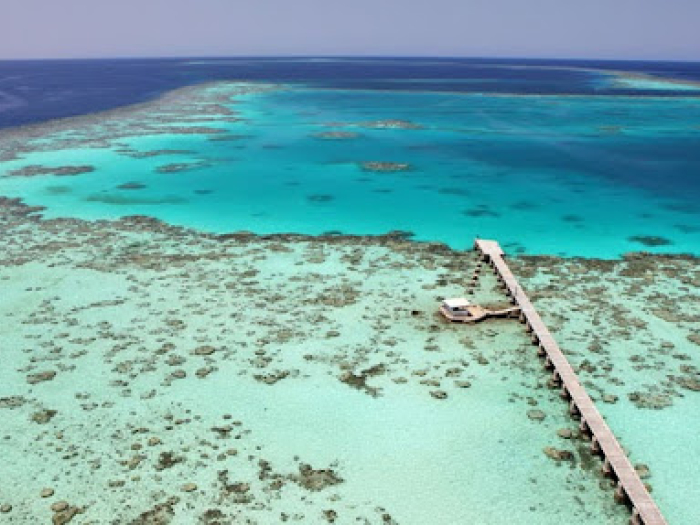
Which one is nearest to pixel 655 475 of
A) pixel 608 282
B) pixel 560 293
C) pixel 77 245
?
pixel 560 293

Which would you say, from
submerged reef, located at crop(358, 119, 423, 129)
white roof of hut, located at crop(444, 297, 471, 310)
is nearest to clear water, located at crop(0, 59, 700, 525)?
white roof of hut, located at crop(444, 297, 471, 310)

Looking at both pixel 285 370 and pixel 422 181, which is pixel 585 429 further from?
pixel 422 181

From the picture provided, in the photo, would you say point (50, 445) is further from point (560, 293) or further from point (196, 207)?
point (196, 207)

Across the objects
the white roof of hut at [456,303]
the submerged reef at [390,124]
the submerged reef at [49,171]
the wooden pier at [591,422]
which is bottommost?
the wooden pier at [591,422]

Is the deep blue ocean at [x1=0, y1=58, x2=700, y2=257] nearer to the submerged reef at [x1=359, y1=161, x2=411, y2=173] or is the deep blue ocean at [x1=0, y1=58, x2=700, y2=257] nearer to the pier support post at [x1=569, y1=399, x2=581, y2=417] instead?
the submerged reef at [x1=359, y1=161, x2=411, y2=173]

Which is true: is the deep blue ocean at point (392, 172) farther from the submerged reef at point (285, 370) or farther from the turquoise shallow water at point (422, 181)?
the submerged reef at point (285, 370)

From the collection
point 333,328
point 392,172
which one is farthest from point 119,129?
point 333,328

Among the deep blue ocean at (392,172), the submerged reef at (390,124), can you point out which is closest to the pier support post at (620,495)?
the deep blue ocean at (392,172)
